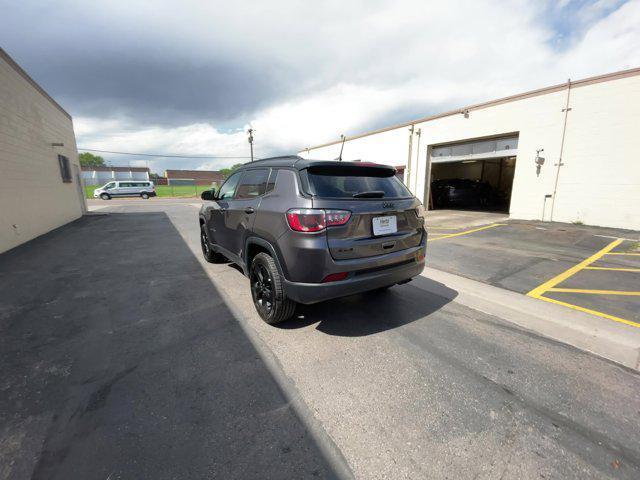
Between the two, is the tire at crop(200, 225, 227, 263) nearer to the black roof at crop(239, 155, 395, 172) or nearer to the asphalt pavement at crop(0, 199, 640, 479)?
the asphalt pavement at crop(0, 199, 640, 479)

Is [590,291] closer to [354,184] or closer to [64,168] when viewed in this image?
[354,184]

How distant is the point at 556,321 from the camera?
129 inches

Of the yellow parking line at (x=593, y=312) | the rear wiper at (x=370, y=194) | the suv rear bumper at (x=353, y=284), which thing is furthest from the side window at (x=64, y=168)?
the yellow parking line at (x=593, y=312)

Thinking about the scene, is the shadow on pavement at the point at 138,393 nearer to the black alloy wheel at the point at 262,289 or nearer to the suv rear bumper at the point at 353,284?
the black alloy wheel at the point at 262,289

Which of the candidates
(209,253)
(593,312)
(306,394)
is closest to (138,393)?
(306,394)

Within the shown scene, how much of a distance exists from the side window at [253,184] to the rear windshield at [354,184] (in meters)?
0.78

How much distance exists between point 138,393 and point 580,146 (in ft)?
43.5

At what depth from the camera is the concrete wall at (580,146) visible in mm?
8742

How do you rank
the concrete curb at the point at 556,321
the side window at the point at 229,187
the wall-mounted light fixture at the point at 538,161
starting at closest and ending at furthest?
the concrete curb at the point at 556,321 → the side window at the point at 229,187 → the wall-mounted light fixture at the point at 538,161

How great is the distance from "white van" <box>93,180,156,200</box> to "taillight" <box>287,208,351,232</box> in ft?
119

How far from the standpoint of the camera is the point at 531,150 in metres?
10.8

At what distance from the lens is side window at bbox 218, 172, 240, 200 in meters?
4.43

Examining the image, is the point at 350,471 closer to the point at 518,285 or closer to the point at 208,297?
the point at 208,297

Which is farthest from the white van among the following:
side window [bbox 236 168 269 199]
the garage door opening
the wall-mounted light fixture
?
the wall-mounted light fixture
